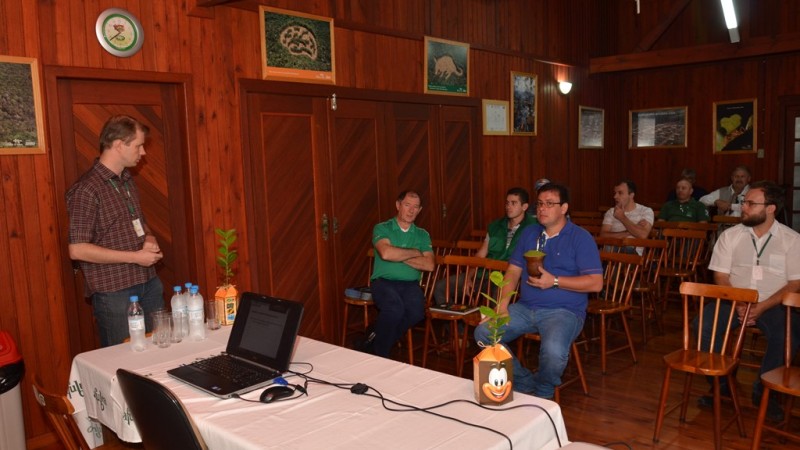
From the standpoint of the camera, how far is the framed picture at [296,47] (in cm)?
449

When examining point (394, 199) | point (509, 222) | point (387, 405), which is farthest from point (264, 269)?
point (387, 405)

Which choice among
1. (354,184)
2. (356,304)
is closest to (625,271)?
(356,304)

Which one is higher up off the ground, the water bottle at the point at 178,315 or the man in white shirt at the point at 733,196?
the man in white shirt at the point at 733,196

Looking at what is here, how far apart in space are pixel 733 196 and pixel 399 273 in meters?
4.79

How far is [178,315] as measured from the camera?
2.89 m

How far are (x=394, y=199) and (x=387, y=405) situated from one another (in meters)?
3.68

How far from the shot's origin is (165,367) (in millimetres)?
2479

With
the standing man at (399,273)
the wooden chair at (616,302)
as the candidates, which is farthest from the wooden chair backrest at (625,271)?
the standing man at (399,273)

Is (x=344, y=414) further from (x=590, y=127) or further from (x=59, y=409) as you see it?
(x=590, y=127)

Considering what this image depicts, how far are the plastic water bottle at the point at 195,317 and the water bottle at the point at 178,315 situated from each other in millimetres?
33

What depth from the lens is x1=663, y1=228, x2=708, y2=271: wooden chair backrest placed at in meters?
5.52

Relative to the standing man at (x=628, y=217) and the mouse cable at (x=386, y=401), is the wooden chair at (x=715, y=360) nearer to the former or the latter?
the mouse cable at (x=386, y=401)

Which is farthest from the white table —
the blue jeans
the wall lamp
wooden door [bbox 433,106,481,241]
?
the wall lamp

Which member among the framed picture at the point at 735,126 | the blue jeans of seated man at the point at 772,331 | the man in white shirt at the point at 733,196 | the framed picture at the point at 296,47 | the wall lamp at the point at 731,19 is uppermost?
the wall lamp at the point at 731,19
